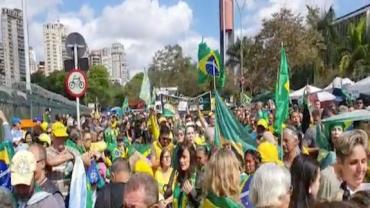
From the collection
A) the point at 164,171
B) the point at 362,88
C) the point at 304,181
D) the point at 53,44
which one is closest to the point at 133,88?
the point at 53,44

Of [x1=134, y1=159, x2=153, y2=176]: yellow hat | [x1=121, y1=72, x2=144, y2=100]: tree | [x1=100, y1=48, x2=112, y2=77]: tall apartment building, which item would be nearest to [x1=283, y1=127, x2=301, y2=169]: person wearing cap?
[x1=134, y1=159, x2=153, y2=176]: yellow hat

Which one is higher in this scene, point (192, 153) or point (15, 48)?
point (15, 48)

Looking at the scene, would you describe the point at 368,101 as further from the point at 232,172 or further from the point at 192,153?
the point at 232,172

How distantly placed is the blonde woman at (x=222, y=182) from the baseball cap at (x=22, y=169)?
4.10ft

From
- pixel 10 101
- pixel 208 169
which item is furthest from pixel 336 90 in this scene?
pixel 208 169

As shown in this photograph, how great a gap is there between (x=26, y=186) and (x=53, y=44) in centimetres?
10441

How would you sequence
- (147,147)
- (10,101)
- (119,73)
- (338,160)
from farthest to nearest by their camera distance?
(119,73) < (10,101) < (147,147) < (338,160)

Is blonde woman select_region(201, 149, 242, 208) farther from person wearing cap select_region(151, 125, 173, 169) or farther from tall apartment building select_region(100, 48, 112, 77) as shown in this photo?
tall apartment building select_region(100, 48, 112, 77)

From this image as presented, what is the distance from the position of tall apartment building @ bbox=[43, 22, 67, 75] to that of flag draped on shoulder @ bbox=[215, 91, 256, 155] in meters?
81.4

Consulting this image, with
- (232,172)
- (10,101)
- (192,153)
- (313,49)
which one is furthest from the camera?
(313,49)

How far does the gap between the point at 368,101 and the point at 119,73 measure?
502 ft

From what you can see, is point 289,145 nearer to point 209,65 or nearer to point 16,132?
point 209,65

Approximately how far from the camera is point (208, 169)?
4609 millimetres

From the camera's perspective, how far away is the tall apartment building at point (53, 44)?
97.7m
